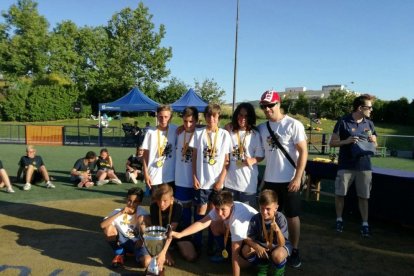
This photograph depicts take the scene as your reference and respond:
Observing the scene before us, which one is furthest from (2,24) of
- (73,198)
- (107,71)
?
(73,198)

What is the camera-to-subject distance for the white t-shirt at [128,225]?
4.23m

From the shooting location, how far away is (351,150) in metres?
5.09

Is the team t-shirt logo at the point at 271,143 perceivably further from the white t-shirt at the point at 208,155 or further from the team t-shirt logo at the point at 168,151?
the team t-shirt logo at the point at 168,151

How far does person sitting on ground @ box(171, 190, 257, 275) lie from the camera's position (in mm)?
3658

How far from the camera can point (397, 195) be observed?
5.55m

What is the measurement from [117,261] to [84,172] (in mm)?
5429

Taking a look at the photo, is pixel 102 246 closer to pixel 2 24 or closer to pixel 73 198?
pixel 73 198

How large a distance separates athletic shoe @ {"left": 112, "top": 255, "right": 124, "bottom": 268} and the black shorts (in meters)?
1.86

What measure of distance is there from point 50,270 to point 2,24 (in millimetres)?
46461

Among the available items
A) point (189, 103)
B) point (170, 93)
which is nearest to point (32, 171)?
point (189, 103)

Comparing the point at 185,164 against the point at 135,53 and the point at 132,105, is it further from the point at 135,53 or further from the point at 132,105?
the point at 135,53

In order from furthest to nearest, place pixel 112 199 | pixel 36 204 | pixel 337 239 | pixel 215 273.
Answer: pixel 112 199, pixel 36 204, pixel 337 239, pixel 215 273

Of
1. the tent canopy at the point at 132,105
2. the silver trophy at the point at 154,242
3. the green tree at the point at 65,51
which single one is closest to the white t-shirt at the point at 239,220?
Result: the silver trophy at the point at 154,242

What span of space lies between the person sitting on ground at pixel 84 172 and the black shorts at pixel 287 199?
5856 mm
